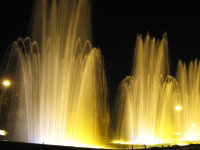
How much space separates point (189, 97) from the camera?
1569 inches

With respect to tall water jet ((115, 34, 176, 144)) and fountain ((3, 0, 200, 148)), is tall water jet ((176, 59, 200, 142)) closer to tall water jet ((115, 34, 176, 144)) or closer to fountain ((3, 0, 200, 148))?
fountain ((3, 0, 200, 148))

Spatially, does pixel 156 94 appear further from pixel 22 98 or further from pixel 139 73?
pixel 22 98

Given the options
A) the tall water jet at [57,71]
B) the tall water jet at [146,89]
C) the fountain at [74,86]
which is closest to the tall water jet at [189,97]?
the fountain at [74,86]

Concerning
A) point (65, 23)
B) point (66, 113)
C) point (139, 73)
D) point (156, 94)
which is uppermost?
point (65, 23)

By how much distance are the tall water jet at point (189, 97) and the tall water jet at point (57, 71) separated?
1575 centimetres

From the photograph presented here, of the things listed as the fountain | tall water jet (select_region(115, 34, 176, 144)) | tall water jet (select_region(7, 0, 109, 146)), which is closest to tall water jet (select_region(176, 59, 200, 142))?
the fountain

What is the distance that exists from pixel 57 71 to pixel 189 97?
860 inches

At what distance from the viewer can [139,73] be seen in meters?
33.8

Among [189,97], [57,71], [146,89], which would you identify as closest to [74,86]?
[57,71]

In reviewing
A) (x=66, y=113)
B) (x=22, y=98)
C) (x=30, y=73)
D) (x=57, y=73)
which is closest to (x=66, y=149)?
(x=66, y=113)

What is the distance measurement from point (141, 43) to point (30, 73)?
1375cm

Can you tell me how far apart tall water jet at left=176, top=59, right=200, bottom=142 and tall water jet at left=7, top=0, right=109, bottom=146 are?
51.7 feet

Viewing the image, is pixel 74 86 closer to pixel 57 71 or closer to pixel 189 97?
pixel 57 71

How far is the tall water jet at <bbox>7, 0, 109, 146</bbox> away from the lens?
23.1 m
